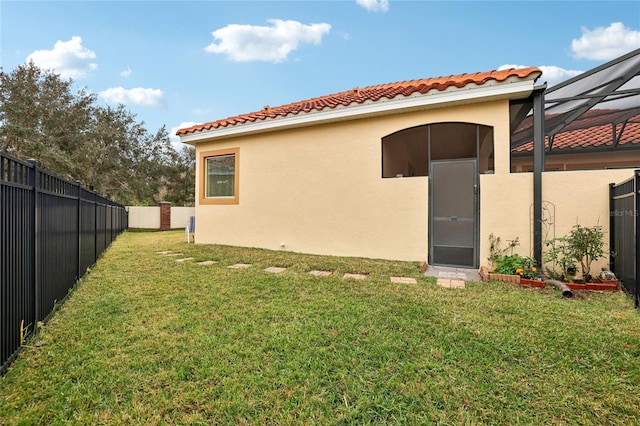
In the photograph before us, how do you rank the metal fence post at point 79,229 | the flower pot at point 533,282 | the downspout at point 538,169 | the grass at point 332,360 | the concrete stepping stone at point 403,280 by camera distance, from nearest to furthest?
the grass at point 332,360, the flower pot at point 533,282, the concrete stepping stone at point 403,280, the metal fence post at point 79,229, the downspout at point 538,169

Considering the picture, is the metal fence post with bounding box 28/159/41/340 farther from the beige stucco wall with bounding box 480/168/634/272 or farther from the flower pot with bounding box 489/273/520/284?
the beige stucco wall with bounding box 480/168/634/272

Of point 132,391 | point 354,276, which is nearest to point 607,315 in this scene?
point 354,276

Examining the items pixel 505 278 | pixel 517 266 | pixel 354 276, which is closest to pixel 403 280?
pixel 354 276

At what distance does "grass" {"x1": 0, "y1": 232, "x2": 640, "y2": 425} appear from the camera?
1.95 meters

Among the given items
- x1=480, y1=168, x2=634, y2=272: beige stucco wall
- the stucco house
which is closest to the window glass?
the stucco house

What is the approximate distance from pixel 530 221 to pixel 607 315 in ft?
8.27

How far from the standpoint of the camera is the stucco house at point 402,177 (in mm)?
5641

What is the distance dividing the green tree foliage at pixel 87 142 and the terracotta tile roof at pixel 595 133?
952 inches

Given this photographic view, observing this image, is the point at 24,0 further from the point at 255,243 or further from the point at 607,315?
the point at 607,315

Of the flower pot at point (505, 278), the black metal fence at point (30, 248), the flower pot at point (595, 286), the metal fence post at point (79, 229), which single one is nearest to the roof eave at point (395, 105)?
the flower pot at point (505, 278)

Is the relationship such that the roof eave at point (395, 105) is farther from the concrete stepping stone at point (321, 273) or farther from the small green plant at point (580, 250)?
the concrete stepping stone at point (321, 273)

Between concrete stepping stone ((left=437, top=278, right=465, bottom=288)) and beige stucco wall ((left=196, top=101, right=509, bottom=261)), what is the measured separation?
1.35m

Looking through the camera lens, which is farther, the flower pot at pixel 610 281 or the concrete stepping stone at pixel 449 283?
the concrete stepping stone at pixel 449 283

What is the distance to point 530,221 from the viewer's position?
563cm
